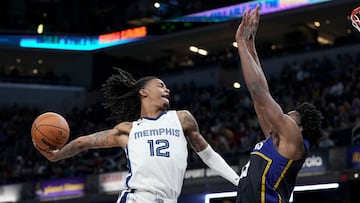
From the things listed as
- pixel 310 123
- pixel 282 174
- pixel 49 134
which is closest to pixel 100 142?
pixel 49 134

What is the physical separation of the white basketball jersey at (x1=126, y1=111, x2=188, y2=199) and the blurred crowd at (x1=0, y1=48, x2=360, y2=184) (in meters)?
9.85

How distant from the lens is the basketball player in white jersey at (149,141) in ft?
19.7

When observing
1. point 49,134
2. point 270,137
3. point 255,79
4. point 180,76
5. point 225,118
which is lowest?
point 270,137

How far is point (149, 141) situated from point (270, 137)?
1005mm

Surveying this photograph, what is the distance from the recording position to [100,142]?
6.44m

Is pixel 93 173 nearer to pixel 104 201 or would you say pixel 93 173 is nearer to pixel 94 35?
pixel 104 201

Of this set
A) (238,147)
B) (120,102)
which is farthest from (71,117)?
(120,102)

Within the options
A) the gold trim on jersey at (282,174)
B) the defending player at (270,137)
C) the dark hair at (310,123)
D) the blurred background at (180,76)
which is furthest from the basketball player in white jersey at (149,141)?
the blurred background at (180,76)

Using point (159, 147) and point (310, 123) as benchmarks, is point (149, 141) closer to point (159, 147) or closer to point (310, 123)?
point (159, 147)

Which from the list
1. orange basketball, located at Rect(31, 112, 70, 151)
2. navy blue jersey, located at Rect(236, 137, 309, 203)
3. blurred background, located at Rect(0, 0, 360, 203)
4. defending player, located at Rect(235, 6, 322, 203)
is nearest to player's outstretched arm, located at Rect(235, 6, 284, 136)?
defending player, located at Rect(235, 6, 322, 203)

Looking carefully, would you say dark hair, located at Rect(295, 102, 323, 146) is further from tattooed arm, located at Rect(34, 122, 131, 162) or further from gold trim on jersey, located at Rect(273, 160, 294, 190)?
tattooed arm, located at Rect(34, 122, 131, 162)

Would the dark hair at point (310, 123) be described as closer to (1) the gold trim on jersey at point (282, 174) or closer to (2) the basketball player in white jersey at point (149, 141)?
(1) the gold trim on jersey at point (282, 174)

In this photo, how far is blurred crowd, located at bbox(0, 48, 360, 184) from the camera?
58.9 feet

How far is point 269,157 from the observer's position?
549cm
